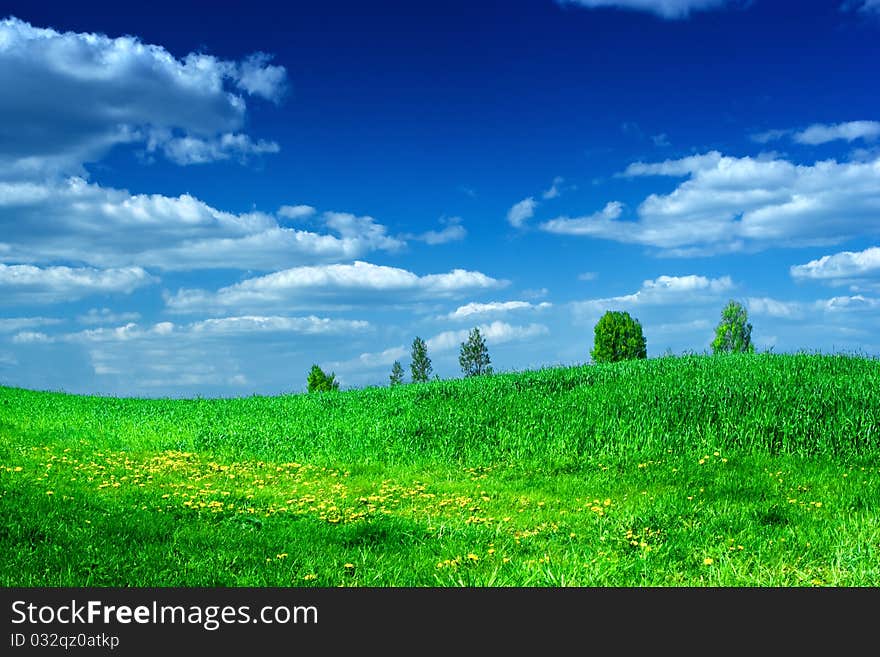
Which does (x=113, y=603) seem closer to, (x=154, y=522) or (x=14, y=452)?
(x=154, y=522)

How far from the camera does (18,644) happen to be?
201 inches

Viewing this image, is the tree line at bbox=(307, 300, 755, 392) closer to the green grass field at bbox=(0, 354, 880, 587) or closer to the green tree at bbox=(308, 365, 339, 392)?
the green tree at bbox=(308, 365, 339, 392)

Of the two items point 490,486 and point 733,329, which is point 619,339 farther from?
point 490,486

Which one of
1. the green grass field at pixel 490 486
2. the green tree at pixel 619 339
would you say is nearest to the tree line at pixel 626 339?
the green tree at pixel 619 339

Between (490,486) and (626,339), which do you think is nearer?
(490,486)

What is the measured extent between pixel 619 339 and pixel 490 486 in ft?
137

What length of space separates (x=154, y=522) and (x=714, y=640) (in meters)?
7.23

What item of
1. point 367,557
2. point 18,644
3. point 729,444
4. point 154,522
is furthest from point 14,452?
point 729,444

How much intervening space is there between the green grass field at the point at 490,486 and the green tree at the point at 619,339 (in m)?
27.7

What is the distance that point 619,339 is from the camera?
5362 cm

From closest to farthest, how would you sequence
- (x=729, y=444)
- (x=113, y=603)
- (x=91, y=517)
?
(x=113, y=603)
(x=91, y=517)
(x=729, y=444)

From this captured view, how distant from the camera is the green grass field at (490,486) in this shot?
25.2ft

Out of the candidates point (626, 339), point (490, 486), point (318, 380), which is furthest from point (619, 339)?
point (490, 486)

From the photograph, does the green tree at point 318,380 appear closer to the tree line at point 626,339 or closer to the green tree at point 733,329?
the tree line at point 626,339
